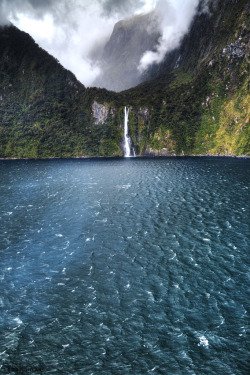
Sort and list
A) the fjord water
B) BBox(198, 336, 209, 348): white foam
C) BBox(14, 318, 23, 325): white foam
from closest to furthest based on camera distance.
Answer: the fjord water → BBox(198, 336, 209, 348): white foam → BBox(14, 318, 23, 325): white foam

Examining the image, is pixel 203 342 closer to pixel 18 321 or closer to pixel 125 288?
pixel 125 288

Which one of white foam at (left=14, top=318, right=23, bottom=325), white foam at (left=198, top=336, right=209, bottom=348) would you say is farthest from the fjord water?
white foam at (left=14, top=318, right=23, bottom=325)

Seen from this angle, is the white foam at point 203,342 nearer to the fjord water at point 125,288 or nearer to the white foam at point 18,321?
the fjord water at point 125,288

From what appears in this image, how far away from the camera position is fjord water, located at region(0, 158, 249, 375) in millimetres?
21558

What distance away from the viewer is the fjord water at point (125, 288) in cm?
2156

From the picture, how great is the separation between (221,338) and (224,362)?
2.52 meters

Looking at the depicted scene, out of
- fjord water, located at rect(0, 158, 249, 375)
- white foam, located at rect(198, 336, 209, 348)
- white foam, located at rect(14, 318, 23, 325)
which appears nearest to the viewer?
fjord water, located at rect(0, 158, 249, 375)

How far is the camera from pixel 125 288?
30.9 metres

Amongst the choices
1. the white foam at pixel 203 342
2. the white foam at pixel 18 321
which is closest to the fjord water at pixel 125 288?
the white foam at pixel 203 342

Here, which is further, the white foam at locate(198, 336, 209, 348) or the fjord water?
the white foam at locate(198, 336, 209, 348)

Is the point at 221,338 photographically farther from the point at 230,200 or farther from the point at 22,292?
the point at 230,200

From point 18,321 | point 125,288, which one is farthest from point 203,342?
point 18,321

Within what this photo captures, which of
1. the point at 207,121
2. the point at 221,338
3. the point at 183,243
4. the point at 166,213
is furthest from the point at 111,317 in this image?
the point at 207,121

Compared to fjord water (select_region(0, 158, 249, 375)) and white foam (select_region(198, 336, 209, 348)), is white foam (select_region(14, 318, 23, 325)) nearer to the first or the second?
fjord water (select_region(0, 158, 249, 375))
